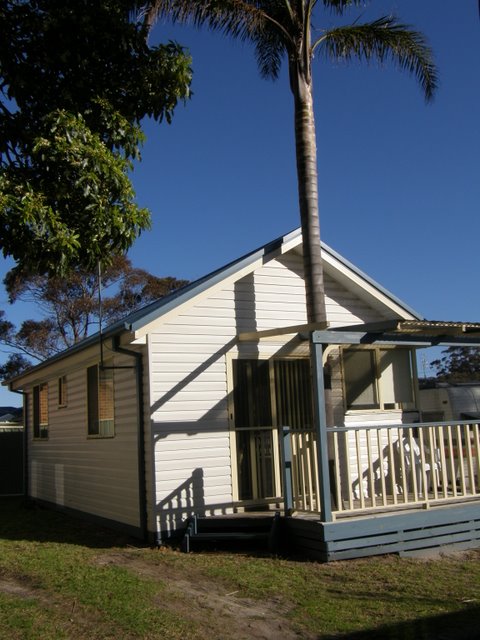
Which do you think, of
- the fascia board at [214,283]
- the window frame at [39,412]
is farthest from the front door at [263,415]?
the window frame at [39,412]

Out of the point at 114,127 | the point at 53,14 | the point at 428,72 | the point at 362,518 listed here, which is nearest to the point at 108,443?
the point at 362,518

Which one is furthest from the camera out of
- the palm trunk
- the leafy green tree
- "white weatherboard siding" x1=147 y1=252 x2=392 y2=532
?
the palm trunk

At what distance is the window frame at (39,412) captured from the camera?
15.6 m

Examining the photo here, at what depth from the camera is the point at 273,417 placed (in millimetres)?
10633

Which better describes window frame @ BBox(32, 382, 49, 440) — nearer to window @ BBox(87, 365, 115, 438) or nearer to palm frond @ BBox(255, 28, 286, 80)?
window @ BBox(87, 365, 115, 438)

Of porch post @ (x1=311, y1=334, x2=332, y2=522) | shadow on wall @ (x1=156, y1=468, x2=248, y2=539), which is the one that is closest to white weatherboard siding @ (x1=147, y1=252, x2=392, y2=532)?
shadow on wall @ (x1=156, y1=468, x2=248, y2=539)

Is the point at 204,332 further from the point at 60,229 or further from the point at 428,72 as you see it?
the point at 428,72

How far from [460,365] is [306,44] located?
40.5m

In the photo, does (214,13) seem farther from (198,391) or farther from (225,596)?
(225,596)

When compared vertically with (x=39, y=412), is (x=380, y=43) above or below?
above

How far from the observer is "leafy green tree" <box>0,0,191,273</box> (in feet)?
23.5

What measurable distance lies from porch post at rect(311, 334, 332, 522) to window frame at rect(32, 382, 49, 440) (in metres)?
8.54

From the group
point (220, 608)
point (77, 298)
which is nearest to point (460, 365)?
point (77, 298)

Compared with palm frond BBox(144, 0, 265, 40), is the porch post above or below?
below
